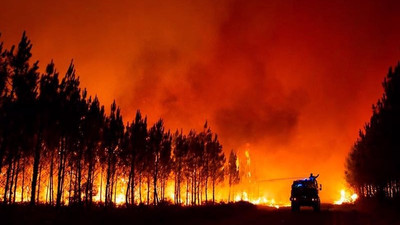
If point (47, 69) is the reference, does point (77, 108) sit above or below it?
below

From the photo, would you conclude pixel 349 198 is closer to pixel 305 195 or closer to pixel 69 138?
pixel 305 195

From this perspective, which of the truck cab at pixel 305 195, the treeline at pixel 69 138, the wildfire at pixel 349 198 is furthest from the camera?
the wildfire at pixel 349 198

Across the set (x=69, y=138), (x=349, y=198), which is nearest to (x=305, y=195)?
(x=69, y=138)

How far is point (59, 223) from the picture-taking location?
58.1ft

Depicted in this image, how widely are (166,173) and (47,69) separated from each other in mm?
26862

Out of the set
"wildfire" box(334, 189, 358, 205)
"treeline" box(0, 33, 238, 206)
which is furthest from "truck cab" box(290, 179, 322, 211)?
"wildfire" box(334, 189, 358, 205)

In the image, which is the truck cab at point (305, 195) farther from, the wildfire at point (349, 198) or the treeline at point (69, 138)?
the wildfire at point (349, 198)

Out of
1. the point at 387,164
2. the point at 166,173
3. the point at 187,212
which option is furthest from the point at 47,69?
the point at 387,164

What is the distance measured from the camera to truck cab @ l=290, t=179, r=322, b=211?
36625 mm

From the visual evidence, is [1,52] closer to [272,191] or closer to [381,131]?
[381,131]

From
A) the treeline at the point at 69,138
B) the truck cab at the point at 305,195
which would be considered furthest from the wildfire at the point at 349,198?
the truck cab at the point at 305,195

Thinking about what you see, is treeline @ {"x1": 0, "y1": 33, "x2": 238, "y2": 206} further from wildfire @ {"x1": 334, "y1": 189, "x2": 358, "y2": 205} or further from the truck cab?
wildfire @ {"x1": 334, "y1": 189, "x2": 358, "y2": 205}

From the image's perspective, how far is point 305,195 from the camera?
122ft

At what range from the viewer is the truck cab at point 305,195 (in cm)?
3662
